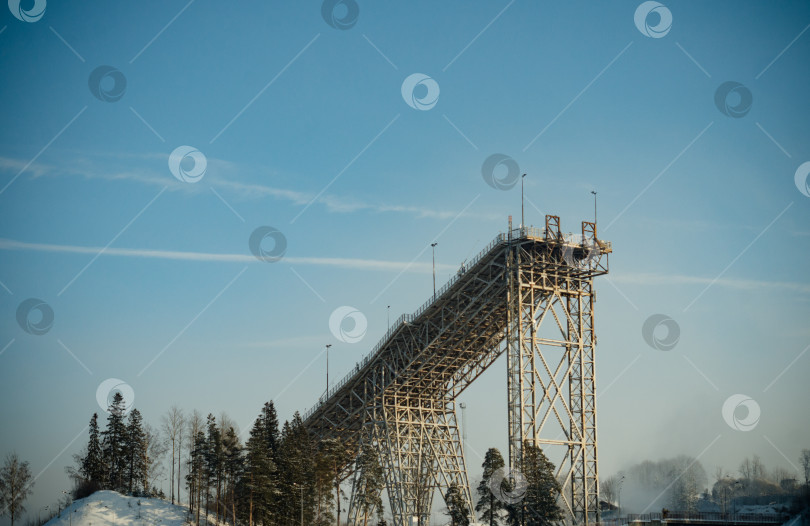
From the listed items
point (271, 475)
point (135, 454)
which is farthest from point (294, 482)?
point (135, 454)

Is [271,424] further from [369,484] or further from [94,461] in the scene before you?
[94,461]

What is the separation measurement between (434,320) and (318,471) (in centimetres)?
1804

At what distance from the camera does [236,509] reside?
78188 mm

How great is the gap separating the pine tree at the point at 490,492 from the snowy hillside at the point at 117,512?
104 ft

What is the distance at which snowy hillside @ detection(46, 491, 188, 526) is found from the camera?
71.8m

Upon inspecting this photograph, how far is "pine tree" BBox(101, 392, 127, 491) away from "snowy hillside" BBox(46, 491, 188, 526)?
939 centimetres

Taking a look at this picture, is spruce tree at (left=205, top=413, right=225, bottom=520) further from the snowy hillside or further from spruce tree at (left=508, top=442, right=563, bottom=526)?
spruce tree at (left=508, top=442, right=563, bottom=526)

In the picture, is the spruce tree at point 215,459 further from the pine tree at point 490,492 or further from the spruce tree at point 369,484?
the pine tree at point 490,492

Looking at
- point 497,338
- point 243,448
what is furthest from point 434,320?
point 243,448

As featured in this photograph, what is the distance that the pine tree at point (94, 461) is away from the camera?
88562 mm

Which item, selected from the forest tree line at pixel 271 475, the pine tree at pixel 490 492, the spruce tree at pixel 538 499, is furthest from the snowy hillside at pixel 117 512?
the spruce tree at pixel 538 499

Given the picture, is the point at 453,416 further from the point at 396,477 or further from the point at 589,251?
the point at 589,251

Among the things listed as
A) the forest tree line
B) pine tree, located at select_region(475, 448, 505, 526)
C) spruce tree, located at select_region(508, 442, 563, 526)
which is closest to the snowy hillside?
the forest tree line

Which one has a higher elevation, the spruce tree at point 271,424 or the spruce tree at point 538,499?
the spruce tree at point 271,424
